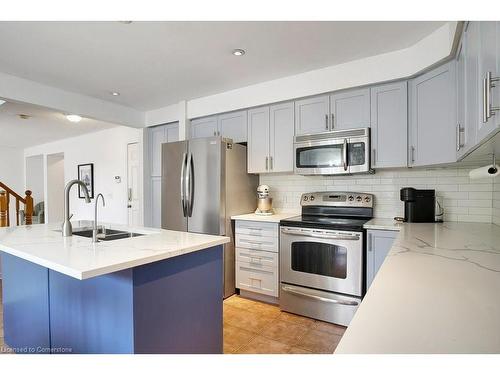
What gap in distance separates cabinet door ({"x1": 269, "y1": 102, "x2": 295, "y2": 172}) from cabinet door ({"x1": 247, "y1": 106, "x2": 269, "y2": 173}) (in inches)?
2.4

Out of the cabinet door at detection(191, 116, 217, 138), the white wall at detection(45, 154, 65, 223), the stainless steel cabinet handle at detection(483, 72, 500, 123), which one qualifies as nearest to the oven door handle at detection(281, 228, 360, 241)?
the stainless steel cabinet handle at detection(483, 72, 500, 123)

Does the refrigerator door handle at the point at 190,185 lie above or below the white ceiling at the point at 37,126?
below

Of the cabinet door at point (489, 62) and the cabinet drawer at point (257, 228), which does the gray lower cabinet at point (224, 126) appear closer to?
the cabinet drawer at point (257, 228)

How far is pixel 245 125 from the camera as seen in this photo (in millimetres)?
3326

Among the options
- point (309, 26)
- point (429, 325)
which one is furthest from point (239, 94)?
point (429, 325)

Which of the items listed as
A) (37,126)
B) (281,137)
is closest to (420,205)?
(281,137)

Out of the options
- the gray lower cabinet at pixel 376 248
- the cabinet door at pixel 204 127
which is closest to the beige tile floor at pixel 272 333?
the gray lower cabinet at pixel 376 248

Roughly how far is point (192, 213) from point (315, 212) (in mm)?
1358

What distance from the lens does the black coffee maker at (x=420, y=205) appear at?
2.41 meters

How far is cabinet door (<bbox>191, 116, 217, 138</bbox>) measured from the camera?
141 inches

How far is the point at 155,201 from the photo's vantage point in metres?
4.15

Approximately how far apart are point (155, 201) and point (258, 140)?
6.24 ft

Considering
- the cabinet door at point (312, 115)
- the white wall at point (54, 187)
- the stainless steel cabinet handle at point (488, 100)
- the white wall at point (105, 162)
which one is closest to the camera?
the stainless steel cabinet handle at point (488, 100)

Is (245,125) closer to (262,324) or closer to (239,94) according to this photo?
(239,94)
